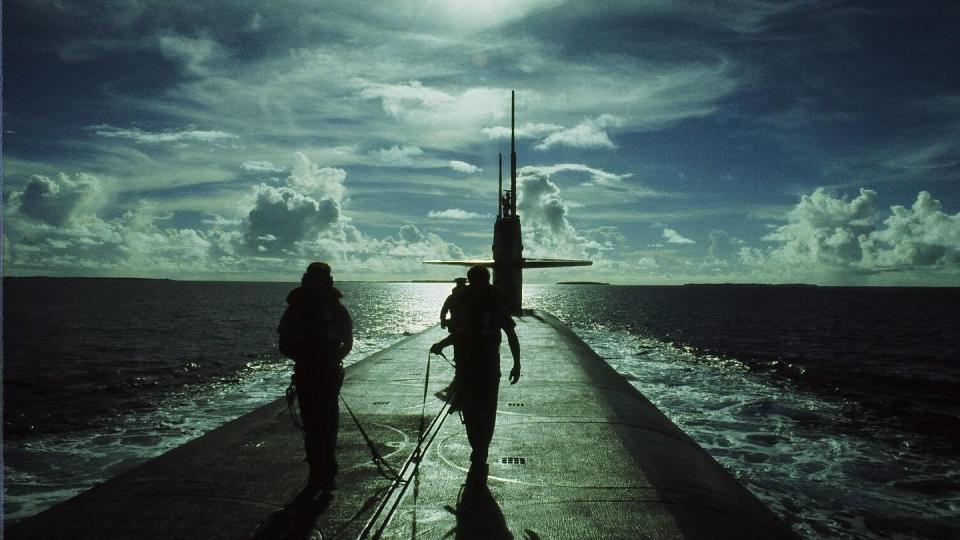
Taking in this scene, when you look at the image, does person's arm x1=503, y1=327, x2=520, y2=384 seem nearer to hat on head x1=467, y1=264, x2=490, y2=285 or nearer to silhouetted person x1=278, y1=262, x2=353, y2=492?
hat on head x1=467, y1=264, x2=490, y2=285

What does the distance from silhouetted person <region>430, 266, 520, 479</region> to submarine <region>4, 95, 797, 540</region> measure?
→ 859mm

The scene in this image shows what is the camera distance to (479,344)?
7.04 m

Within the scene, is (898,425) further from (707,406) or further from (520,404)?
(520,404)

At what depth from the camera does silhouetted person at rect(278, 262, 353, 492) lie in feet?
20.9

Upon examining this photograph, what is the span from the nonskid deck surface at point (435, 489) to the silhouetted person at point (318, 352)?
466 mm

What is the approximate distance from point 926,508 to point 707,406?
835 cm

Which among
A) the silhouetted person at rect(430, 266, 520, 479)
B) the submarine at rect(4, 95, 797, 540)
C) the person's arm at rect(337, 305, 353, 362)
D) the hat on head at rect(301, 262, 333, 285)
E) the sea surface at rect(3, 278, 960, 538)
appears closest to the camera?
the submarine at rect(4, 95, 797, 540)

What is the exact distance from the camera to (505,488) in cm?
682

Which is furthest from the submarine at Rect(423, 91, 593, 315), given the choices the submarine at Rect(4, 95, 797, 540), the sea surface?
the submarine at Rect(4, 95, 797, 540)

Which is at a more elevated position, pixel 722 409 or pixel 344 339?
pixel 344 339

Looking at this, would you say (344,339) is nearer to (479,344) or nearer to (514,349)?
(479,344)

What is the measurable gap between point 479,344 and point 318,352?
1839 millimetres

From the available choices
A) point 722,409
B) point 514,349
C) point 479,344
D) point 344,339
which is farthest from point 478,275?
point 722,409

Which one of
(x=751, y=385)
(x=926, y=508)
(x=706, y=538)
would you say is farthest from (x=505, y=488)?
(x=751, y=385)
